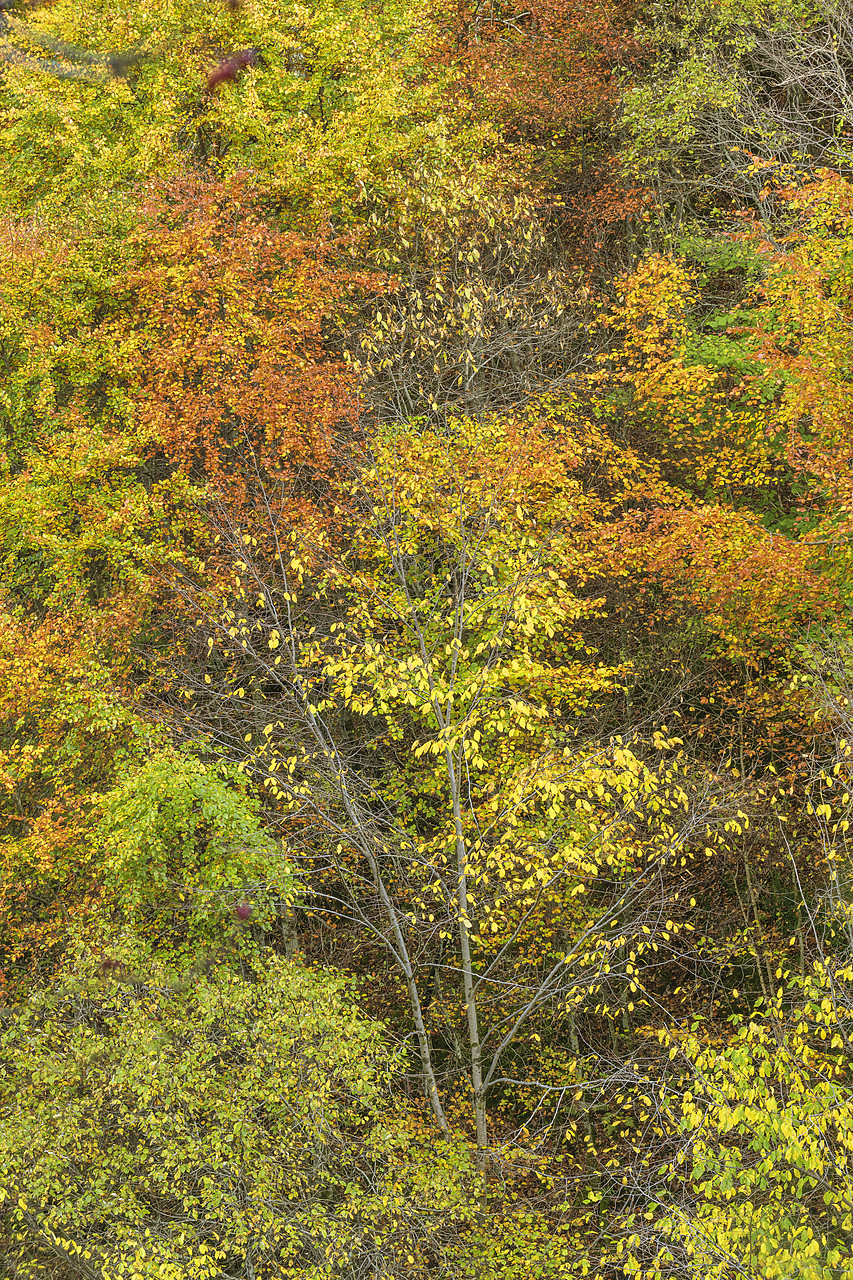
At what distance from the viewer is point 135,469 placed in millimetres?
22688

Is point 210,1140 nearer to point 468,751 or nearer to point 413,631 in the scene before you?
point 468,751

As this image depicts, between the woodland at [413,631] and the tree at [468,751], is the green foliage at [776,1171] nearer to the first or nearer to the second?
the woodland at [413,631]

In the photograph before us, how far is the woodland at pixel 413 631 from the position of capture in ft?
42.2

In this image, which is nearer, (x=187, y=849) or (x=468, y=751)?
(x=468, y=751)

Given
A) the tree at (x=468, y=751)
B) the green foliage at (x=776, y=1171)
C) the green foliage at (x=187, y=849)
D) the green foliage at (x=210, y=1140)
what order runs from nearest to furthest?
the green foliage at (x=776, y=1171) < the green foliage at (x=210, y=1140) < the tree at (x=468, y=751) < the green foliage at (x=187, y=849)

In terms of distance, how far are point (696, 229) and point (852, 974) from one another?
1973cm

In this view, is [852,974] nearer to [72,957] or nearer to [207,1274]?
[207,1274]

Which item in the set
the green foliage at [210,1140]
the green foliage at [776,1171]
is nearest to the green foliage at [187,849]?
the green foliage at [210,1140]

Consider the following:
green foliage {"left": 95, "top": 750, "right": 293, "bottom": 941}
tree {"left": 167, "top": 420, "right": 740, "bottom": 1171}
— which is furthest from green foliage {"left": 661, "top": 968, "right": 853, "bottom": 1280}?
green foliage {"left": 95, "top": 750, "right": 293, "bottom": 941}

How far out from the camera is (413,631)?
16.8 metres

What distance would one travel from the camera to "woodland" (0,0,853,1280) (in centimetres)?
1287

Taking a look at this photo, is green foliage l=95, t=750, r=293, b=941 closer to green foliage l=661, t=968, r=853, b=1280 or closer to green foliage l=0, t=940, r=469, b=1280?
green foliage l=0, t=940, r=469, b=1280

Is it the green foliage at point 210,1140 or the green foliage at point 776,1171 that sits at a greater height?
the green foliage at point 776,1171

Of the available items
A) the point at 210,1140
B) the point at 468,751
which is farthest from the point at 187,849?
the point at 468,751
